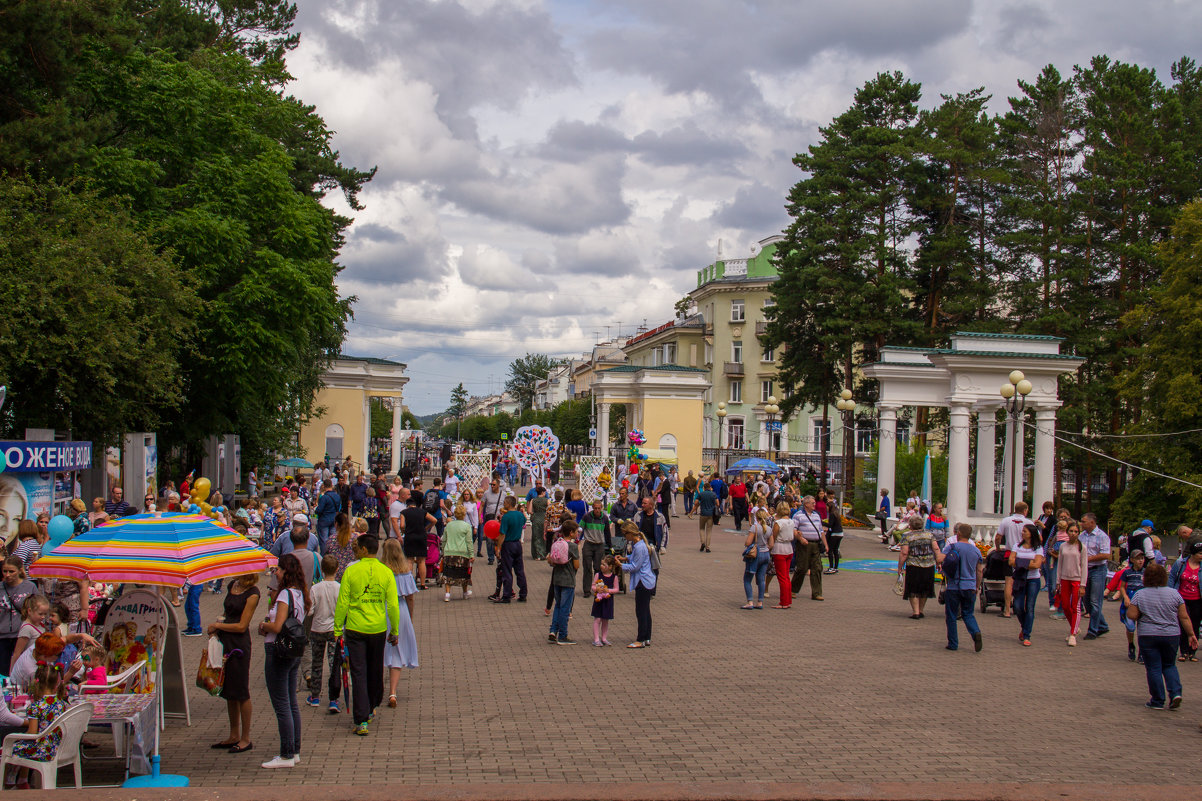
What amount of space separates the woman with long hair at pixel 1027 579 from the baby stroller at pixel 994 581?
2.04m

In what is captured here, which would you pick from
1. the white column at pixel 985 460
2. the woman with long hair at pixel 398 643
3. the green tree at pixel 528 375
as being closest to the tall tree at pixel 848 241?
the white column at pixel 985 460

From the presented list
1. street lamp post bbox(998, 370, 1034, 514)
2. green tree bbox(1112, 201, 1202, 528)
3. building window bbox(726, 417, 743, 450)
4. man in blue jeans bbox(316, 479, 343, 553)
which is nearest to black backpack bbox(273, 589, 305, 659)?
man in blue jeans bbox(316, 479, 343, 553)

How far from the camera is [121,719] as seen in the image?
6.92 m

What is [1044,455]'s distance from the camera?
26.4 metres

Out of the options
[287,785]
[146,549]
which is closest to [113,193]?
[146,549]

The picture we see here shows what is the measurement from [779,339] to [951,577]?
34001 millimetres

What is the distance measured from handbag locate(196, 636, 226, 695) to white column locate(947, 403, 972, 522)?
2318cm

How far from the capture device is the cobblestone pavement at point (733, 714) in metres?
7.46

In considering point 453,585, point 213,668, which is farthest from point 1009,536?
point 213,668

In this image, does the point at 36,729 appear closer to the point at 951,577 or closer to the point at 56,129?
the point at 951,577

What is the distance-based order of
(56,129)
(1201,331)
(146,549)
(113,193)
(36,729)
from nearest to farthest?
1. (36,729)
2. (146,549)
3. (56,129)
4. (113,193)
5. (1201,331)

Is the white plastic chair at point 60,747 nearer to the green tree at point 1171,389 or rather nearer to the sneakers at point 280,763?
the sneakers at point 280,763

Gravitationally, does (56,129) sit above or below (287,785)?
above

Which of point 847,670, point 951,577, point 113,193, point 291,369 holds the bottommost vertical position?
point 847,670
